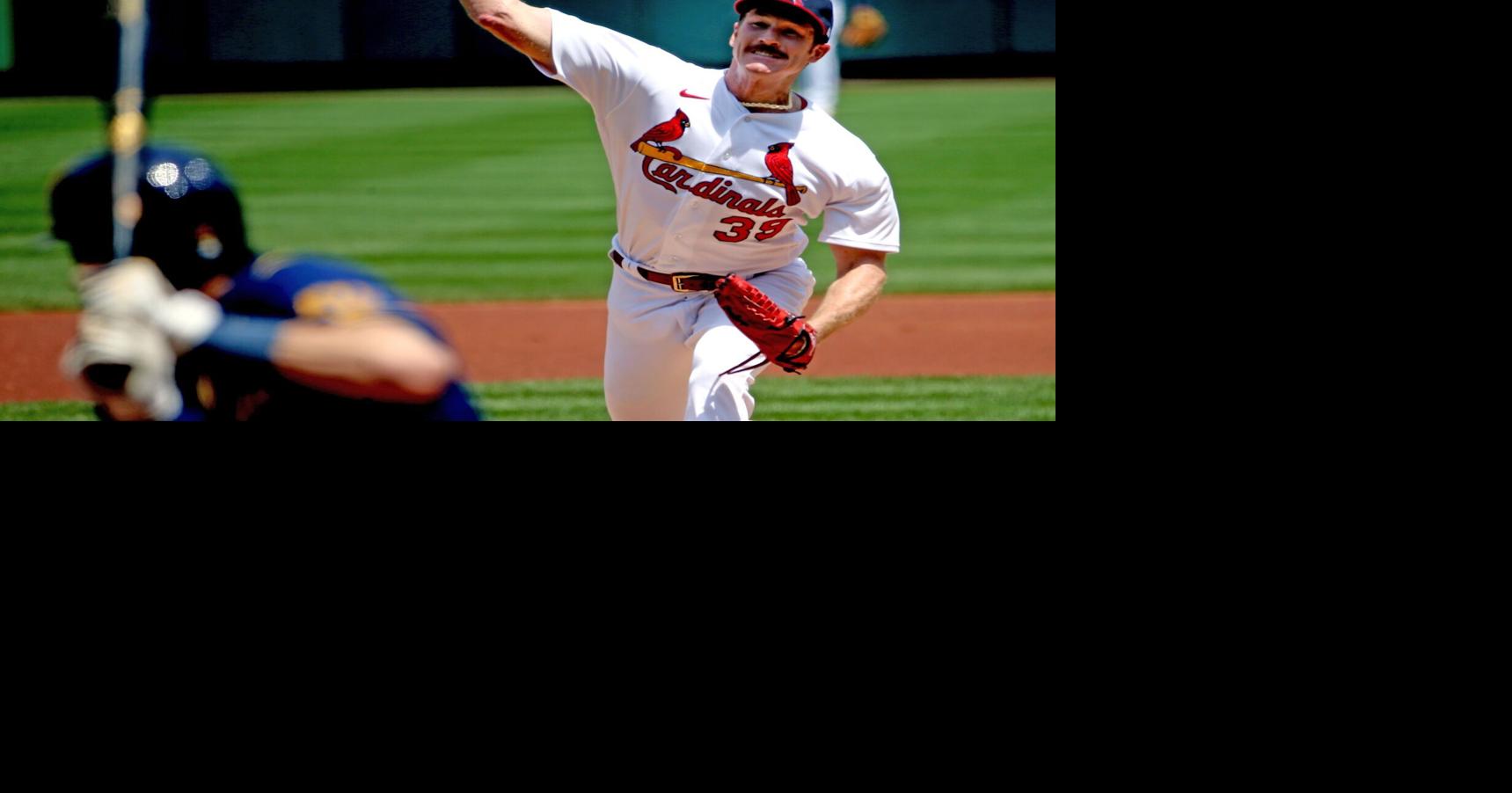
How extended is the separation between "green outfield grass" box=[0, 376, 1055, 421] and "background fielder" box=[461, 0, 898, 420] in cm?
→ 211

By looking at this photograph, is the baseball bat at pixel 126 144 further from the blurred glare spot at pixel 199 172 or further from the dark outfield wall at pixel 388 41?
the dark outfield wall at pixel 388 41

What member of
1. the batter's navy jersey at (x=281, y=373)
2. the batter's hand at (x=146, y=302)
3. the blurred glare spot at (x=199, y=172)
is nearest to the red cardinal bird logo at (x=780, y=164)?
the batter's navy jersey at (x=281, y=373)

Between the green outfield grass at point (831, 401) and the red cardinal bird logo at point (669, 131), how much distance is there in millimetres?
2391

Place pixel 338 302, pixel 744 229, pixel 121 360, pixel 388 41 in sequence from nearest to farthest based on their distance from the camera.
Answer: pixel 121 360, pixel 338 302, pixel 744 229, pixel 388 41

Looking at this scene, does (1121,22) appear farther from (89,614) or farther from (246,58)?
(246,58)

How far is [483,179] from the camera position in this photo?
14.2 metres

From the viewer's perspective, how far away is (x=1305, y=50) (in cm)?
302

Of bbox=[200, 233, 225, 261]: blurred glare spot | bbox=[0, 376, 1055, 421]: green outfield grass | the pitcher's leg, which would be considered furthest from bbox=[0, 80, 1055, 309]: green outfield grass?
bbox=[200, 233, 225, 261]: blurred glare spot

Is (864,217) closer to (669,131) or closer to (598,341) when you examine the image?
(669,131)

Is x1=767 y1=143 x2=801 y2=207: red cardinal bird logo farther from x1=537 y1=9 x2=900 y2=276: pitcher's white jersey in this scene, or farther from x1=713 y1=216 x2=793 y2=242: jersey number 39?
x1=713 y1=216 x2=793 y2=242: jersey number 39

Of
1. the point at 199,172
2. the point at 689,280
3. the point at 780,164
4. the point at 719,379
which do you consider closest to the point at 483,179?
the point at 689,280

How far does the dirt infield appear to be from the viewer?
26.1ft

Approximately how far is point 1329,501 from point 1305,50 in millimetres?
858

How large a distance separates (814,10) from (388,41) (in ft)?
31.5
